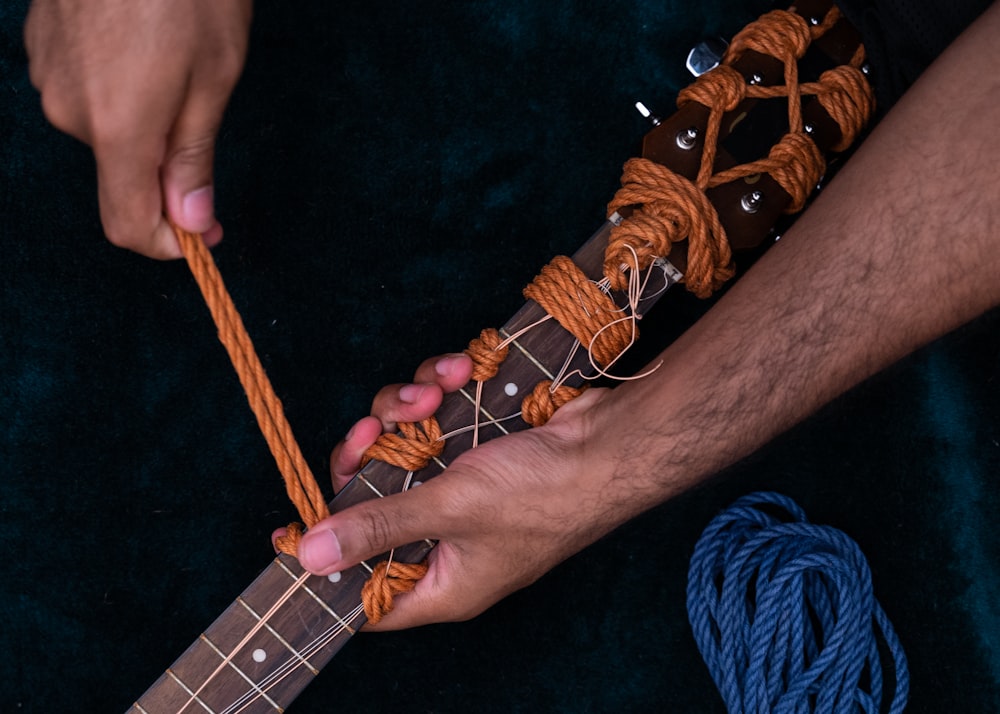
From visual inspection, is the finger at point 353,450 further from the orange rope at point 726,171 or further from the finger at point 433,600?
the orange rope at point 726,171

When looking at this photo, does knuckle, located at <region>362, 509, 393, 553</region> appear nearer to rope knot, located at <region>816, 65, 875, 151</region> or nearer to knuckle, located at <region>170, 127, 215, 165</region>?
knuckle, located at <region>170, 127, 215, 165</region>

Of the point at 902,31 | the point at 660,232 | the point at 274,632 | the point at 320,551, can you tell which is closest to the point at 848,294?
the point at 660,232

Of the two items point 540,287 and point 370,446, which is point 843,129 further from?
point 370,446

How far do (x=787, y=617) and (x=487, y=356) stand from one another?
0.44 meters

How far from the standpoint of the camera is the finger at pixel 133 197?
688mm

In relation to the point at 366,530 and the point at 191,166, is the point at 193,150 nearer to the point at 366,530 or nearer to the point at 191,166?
the point at 191,166

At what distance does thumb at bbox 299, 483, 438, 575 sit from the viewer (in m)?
0.80

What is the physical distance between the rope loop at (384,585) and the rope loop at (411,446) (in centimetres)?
9

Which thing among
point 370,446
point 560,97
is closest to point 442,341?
point 370,446

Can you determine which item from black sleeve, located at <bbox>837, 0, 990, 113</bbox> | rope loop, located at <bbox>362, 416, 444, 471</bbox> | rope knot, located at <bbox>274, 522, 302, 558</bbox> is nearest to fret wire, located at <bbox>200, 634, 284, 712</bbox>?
rope knot, located at <bbox>274, 522, 302, 558</bbox>

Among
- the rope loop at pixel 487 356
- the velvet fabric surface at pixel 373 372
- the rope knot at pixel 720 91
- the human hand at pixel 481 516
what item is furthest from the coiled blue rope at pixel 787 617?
the rope knot at pixel 720 91

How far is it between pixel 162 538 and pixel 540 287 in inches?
20.6

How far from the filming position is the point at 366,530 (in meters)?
0.80

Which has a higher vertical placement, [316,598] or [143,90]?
[143,90]
